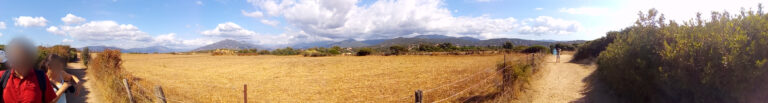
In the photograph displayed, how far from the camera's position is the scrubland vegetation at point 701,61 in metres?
3.45

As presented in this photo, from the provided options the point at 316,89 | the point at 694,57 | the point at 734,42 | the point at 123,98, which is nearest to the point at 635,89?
the point at 694,57

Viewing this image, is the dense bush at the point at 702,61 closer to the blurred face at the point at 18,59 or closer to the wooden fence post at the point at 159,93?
the blurred face at the point at 18,59

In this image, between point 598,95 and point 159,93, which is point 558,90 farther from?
point 159,93

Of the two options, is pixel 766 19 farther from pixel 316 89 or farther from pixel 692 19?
pixel 316 89

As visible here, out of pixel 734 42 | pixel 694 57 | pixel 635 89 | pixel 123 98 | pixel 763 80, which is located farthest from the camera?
pixel 123 98

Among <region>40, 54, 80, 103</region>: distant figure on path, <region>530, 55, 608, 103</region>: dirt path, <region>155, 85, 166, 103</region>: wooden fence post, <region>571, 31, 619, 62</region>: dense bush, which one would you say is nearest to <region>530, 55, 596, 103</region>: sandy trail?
<region>530, 55, 608, 103</region>: dirt path

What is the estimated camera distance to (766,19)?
375 centimetres

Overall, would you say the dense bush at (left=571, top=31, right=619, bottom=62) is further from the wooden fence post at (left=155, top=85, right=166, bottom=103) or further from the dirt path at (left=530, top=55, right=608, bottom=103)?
the wooden fence post at (left=155, top=85, right=166, bottom=103)

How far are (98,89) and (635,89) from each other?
12.1m

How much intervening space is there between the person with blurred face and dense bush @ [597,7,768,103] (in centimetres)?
697

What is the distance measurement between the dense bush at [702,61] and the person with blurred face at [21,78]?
22.9 feet

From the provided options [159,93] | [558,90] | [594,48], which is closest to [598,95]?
[558,90]

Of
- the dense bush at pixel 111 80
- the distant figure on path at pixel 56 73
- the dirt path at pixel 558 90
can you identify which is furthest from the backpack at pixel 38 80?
the dirt path at pixel 558 90

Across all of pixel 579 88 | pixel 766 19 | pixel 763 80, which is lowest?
pixel 579 88
